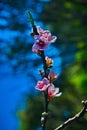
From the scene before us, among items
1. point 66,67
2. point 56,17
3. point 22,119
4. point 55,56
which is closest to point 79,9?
point 56,17

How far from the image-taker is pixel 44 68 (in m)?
0.93

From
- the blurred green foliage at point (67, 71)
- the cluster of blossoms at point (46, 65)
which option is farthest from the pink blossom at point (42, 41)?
the blurred green foliage at point (67, 71)

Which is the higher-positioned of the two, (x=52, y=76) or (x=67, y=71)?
(x=67, y=71)

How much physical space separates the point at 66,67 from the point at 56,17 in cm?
150

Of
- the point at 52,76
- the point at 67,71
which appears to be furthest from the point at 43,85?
the point at 67,71

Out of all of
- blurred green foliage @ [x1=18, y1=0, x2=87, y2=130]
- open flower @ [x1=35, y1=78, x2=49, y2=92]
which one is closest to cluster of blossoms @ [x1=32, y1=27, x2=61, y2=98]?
open flower @ [x1=35, y1=78, x2=49, y2=92]

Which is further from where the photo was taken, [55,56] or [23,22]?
[55,56]

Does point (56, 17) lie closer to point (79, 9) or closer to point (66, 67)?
point (79, 9)

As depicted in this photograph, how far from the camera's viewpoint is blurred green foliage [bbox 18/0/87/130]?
5465 mm

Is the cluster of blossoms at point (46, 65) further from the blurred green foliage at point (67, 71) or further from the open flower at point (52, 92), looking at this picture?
the blurred green foliage at point (67, 71)

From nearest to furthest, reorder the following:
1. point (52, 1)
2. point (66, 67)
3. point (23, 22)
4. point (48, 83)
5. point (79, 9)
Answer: point (48, 83) → point (23, 22) → point (52, 1) → point (79, 9) → point (66, 67)

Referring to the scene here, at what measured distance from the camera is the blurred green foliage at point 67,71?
546cm

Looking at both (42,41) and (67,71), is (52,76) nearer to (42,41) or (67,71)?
(42,41)

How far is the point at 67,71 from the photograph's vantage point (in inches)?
274
